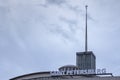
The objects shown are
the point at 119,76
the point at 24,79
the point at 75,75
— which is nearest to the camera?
the point at 119,76

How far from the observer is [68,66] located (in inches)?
7446

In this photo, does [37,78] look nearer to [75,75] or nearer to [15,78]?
[15,78]

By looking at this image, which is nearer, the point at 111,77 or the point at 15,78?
the point at 111,77

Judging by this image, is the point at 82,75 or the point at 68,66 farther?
the point at 68,66

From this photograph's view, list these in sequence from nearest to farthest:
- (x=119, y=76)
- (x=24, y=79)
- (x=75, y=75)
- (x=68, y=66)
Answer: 1. (x=119, y=76)
2. (x=75, y=75)
3. (x=24, y=79)
4. (x=68, y=66)

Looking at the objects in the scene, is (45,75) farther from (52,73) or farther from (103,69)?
(103,69)

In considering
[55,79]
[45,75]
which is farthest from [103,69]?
[45,75]

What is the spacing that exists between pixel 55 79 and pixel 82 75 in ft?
38.3

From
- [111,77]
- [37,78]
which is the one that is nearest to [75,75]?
[111,77]

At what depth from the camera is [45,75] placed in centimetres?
16650

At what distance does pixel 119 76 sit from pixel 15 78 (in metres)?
52.8

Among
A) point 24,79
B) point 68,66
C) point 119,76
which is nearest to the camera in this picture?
point 119,76

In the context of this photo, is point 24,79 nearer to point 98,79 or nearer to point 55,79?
point 55,79

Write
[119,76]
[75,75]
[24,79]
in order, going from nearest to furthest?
[119,76], [75,75], [24,79]
